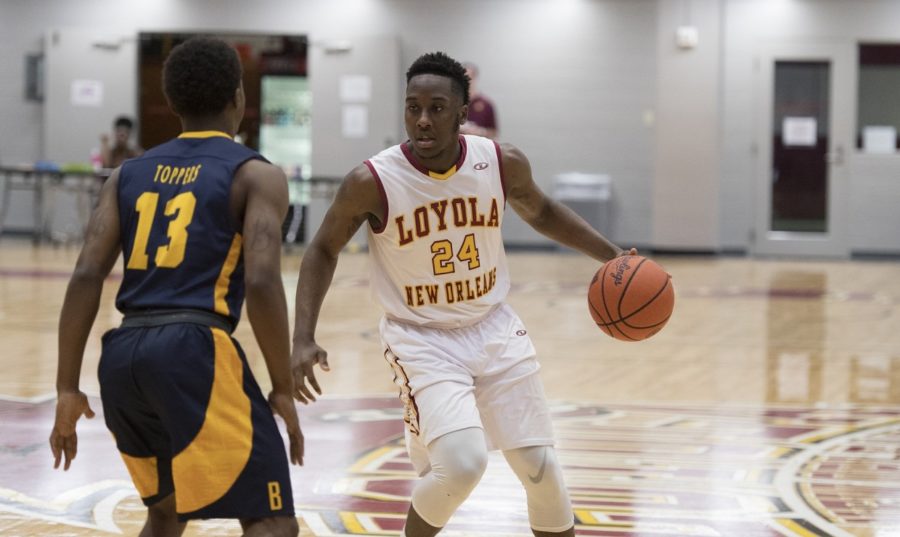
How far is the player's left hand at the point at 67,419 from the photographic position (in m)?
2.64

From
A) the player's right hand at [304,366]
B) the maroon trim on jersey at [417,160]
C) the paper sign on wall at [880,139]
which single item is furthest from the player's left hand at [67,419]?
the paper sign on wall at [880,139]

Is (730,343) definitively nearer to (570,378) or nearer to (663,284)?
(570,378)

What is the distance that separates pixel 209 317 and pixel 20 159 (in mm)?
16159

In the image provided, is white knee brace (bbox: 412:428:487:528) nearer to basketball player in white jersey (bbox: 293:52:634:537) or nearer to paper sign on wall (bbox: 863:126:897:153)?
basketball player in white jersey (bbox: 293:52:634:537)

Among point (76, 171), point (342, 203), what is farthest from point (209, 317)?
point (76, 171)

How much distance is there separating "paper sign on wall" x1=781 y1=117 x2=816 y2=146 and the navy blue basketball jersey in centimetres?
1489

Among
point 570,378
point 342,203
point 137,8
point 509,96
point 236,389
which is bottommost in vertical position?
point 570,378

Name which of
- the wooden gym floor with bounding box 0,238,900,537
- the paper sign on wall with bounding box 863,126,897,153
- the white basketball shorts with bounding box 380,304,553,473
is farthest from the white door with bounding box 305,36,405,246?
the white basketball shorts with bounding box 380,304,553,473

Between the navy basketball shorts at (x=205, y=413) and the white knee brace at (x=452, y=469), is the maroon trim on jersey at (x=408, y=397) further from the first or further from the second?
the navy basketball shorts at (x=205, y=413)

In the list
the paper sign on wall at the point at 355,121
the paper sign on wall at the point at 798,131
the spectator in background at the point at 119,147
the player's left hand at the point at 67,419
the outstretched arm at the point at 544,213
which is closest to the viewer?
the player's left hand at the point at 67,419

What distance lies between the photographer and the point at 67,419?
8.68ft

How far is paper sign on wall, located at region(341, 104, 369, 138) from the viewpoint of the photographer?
1677 cm

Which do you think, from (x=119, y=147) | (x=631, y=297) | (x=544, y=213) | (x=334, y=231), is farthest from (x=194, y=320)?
(x=119, y=147)

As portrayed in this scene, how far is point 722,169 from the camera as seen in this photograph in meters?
16.8
